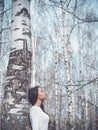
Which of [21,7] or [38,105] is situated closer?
[38,105]

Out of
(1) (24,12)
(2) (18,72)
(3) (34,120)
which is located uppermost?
(1) (24,12)

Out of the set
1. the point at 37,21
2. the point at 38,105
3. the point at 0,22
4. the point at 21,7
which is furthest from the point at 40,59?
the point at 38,105

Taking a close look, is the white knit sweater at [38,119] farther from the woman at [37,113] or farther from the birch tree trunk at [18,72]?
the birch tree trunk at [18,72]

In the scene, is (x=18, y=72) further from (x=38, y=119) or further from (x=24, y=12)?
(x=38, y=119)

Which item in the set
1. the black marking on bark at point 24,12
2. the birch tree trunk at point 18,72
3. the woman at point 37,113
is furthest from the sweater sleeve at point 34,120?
the black marking on bark at point 24,12

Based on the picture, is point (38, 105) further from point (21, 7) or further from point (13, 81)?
point (21, 7)

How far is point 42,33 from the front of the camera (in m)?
17.5

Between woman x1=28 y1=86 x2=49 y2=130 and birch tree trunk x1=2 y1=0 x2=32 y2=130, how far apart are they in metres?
0.80

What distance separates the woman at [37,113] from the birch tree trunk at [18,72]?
798 millimetres

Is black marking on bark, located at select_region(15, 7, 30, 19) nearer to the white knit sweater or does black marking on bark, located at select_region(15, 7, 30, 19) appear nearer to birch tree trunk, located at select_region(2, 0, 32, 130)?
birch tree trunk, located at select_region(2, 0, 32, 130)

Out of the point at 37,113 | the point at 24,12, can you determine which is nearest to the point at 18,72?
the point at 24,12

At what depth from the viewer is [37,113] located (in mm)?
2752

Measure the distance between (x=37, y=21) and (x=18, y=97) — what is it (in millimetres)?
12691

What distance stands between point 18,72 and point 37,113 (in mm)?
1332
